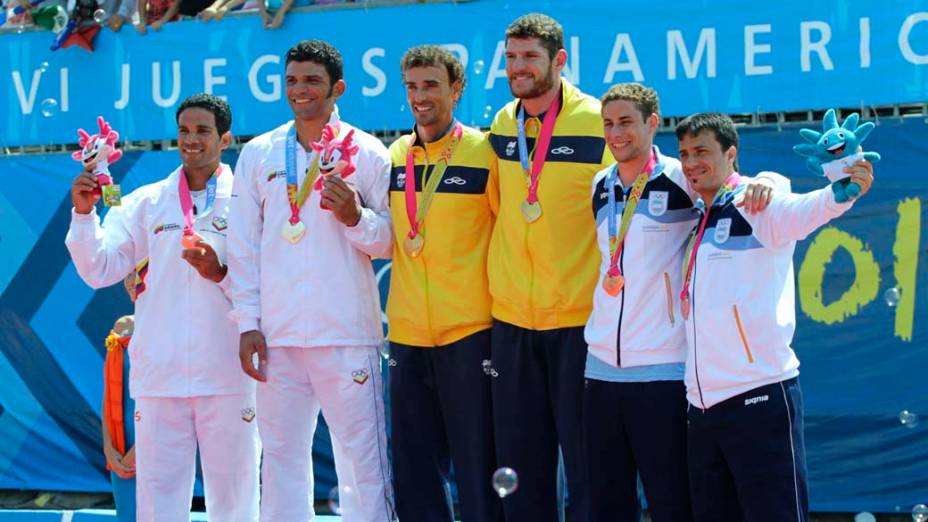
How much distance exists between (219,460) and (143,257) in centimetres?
97

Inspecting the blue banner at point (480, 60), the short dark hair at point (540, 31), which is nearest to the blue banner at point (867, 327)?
the blue banner at point (480, 60)

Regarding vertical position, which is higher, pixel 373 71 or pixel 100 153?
pixel 373 71

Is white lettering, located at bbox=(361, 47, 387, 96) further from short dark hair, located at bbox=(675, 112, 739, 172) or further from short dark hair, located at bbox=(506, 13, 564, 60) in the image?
short dark hair, located at bbox=(675, 112, 739, 172)

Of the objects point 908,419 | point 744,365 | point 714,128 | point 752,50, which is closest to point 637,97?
point 714,128

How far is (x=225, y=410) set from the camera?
496 cm

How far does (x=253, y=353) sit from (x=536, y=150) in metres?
1.28

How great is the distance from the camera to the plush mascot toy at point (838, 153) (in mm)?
3787

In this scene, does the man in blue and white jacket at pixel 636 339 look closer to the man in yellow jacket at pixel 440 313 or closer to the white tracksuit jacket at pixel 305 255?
the man in yellow jacket at pixel 440 313

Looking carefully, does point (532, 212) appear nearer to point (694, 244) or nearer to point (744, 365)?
point (694, 244)

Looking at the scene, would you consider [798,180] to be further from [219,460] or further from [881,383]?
[219,460]

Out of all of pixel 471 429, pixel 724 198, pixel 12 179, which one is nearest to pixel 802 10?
pixel 724 198

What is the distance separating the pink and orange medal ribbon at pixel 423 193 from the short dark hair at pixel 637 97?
625 mm

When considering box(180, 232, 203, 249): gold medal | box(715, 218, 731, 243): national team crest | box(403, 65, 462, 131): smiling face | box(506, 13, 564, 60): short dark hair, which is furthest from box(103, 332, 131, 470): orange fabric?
box(715, 218, 731, 243): national team crest

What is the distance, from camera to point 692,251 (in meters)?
4.19
